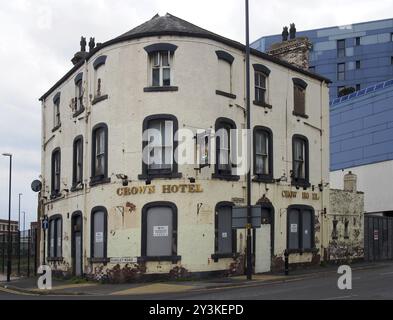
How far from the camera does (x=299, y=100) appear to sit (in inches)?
1259

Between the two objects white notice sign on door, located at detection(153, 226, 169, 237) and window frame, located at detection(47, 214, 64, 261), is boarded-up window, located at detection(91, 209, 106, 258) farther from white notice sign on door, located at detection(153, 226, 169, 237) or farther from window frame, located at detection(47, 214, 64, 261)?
window frame, located at detection(47, 214, 64, 261)

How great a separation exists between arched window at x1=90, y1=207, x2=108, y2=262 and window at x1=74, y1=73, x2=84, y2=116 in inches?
212

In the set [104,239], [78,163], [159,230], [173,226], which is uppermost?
[78,163]

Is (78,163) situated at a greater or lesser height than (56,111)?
lesser

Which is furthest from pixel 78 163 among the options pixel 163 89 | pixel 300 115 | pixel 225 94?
pixel 300 115

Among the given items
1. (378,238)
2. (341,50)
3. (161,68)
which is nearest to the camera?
(161,68)

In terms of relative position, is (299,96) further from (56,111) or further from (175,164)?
(56,111)

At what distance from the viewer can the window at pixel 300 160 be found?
102 ft

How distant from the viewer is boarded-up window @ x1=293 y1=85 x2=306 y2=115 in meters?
31.7

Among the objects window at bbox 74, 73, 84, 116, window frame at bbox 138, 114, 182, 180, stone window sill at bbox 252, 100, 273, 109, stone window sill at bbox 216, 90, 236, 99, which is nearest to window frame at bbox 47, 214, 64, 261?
window at bbox 74, 73, 84, 116

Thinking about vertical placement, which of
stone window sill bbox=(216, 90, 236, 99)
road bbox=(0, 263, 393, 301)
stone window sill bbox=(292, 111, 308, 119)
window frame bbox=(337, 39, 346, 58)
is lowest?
road bbox=(0, 263, 393, 301)

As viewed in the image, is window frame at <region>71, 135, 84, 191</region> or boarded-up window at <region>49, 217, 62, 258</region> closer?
window frame at <region>71, 135, 84, 191</region>

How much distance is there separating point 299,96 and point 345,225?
7.66 metres

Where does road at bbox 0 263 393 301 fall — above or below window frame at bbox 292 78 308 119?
below
